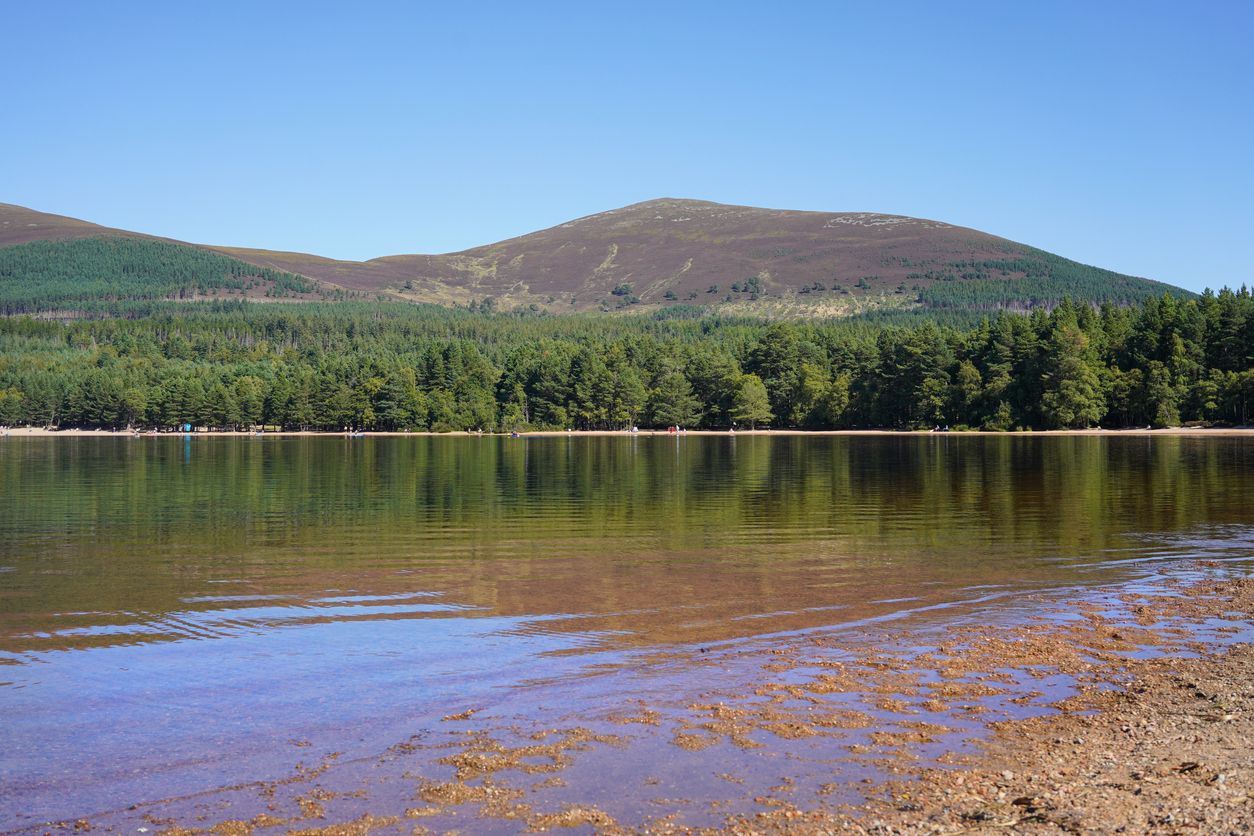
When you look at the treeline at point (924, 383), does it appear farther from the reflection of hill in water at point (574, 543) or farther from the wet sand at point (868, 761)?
the wet sand at point (868, 761)

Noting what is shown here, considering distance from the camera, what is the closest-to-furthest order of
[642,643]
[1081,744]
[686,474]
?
[1081,744] < [642,643] < [686,474]

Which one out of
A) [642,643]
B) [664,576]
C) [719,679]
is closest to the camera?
[719,679]

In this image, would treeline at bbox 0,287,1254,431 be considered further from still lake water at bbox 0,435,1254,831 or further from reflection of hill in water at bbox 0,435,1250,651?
still lake water at bbox 0,435,1254,831

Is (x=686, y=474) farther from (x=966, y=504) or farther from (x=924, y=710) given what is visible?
(x=924, y=710)

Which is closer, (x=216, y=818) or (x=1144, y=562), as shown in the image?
(x=216, y=818)

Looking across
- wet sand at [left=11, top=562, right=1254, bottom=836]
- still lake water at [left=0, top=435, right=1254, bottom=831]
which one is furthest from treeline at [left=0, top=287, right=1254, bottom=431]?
wet sand at [left=11, top=562, right=1254, bottom=836]

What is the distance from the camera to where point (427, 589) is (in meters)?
22.9

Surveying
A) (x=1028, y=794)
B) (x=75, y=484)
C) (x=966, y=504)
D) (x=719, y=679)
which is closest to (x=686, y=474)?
(x=966, y=504)

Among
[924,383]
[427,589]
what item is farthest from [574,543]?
[924,383]

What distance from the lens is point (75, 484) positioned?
5625cm

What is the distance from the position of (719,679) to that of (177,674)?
880cm

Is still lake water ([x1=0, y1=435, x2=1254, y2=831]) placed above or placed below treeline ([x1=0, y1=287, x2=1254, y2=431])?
below

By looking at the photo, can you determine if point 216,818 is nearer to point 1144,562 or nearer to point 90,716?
point 90,716

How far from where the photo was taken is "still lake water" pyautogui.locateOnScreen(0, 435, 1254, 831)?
13.0m
